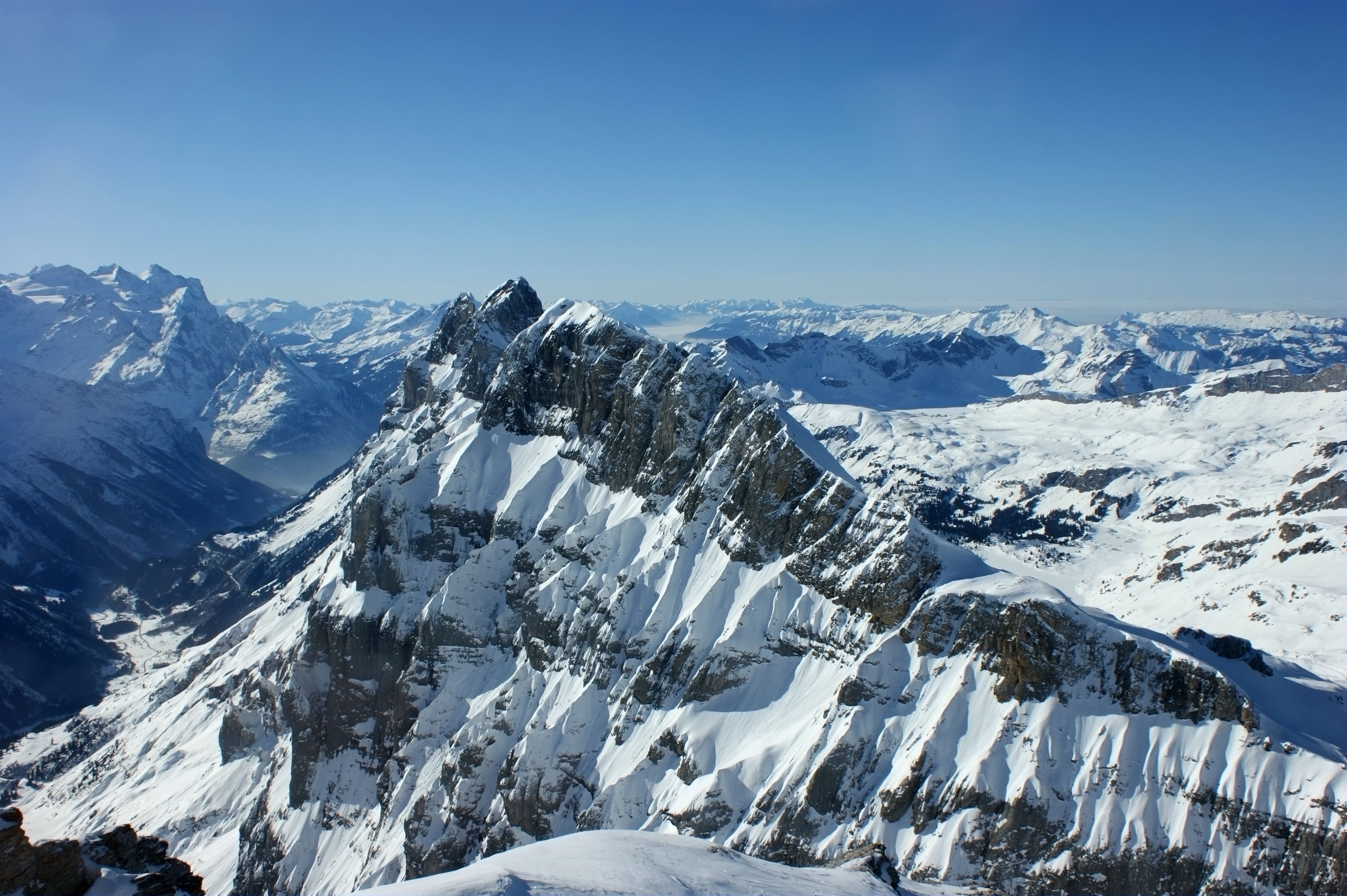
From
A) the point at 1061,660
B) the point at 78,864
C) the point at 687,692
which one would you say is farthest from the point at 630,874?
the point at 1061,660

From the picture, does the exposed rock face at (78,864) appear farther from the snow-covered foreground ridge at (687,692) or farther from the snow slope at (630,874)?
the snow-covered foreground ridge at (687,692)

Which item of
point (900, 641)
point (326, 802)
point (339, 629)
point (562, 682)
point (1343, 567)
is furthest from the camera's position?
point (1343, 567)

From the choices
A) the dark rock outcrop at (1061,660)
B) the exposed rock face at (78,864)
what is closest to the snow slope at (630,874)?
the exposed rock face at (78,864)

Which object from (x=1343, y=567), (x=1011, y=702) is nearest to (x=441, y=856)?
(x=1011, y=702)

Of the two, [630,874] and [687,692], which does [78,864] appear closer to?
[630,874]

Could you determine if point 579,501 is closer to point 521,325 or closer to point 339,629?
point 339,629

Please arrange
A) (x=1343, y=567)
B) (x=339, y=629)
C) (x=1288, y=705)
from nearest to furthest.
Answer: (x=1288, y=705) → (x=339, y=629) → (x=1343, y=567)

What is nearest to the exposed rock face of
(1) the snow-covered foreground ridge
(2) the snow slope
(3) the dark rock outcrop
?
(2) the snow slope
